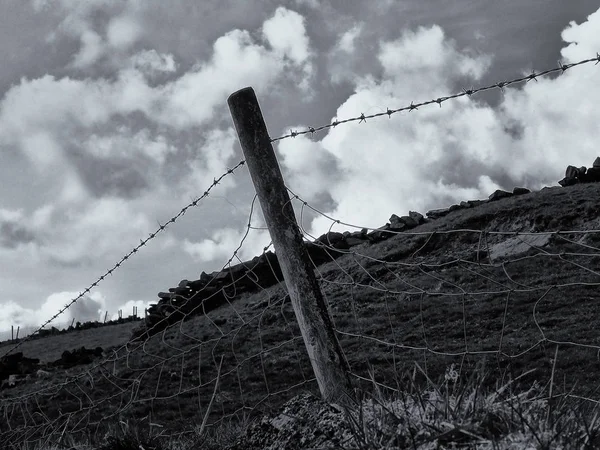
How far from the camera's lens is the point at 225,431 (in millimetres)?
3225

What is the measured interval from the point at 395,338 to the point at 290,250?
15.0 feet

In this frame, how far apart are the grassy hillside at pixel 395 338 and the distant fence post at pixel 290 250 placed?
1.10 meters

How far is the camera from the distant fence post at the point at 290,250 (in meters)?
3.30

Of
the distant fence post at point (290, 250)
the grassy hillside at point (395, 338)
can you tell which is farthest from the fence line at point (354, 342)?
the distant fence post at point (290, 250)

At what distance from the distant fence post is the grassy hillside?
3.60 feet

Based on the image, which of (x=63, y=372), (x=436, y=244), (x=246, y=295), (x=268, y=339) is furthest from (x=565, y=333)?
(x=63, y=372)

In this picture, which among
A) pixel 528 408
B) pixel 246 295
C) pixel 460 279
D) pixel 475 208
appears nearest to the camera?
pixel 528 408

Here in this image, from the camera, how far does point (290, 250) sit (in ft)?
11.3

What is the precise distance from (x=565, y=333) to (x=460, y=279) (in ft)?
11.0

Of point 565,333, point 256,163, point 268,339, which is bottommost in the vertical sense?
point 565,333

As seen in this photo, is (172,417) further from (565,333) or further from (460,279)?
(460,279)

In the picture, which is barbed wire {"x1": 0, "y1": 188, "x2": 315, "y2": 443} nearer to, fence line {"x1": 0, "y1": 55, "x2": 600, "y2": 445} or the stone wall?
fence line {"x1": 0, "y1": 55, "x2": 600, "y2": 445}

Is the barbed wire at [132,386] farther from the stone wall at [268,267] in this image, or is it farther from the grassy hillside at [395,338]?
the stone wall at [268,267]

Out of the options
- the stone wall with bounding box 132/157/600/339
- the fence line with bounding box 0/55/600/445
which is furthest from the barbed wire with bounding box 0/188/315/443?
the stone wall with bounding box 132/157/600/339
